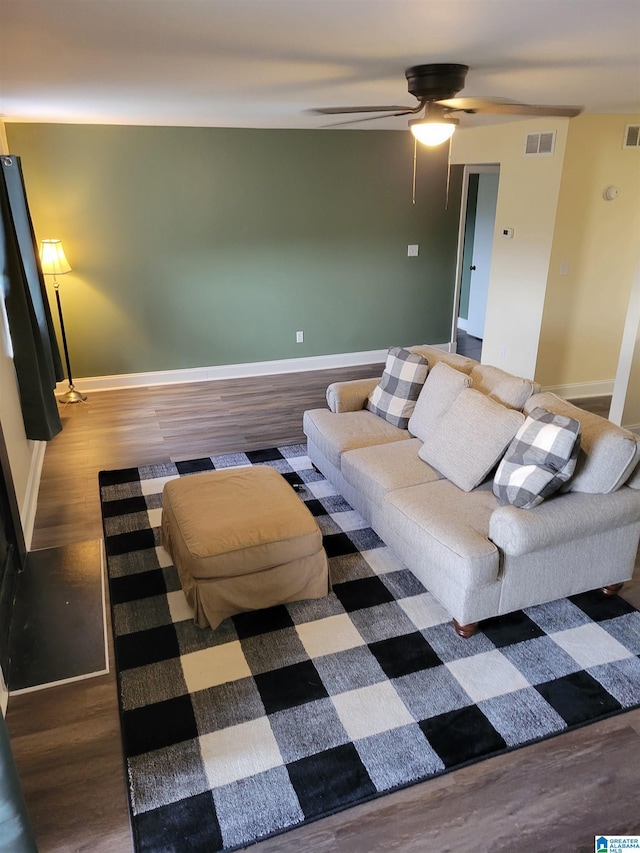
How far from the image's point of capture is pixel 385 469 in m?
3.35

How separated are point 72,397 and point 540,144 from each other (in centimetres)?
472

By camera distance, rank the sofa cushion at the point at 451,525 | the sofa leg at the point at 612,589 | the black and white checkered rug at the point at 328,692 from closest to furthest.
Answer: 1. the black and white checkered rug at the point at 328,692
2. the sofa cushion at the point at 451,525
3. the sofa leg at the point at 612,589

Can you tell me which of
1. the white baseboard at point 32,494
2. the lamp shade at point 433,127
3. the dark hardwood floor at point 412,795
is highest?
the lamp shade at point 433,127

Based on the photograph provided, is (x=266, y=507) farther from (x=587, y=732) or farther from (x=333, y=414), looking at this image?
(x=587, y=732)

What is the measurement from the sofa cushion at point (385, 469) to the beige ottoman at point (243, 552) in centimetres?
46

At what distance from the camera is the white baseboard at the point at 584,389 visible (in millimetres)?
5746

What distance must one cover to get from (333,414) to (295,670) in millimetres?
1967

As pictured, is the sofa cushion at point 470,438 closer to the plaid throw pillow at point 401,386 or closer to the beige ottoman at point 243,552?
the plaid throw pillow at point 401,386

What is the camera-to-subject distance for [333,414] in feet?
13.6

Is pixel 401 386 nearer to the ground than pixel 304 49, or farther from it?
nearer to the ground

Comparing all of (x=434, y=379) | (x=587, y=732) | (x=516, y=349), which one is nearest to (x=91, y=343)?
(x=434, y=379)

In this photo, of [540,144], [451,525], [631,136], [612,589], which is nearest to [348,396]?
[451,525]

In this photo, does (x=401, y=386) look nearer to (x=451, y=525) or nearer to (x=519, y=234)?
(x=451, y=525)

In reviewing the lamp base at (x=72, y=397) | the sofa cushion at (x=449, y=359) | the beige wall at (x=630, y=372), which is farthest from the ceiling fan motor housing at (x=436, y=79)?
the lamp base at (x=72, y=397)
